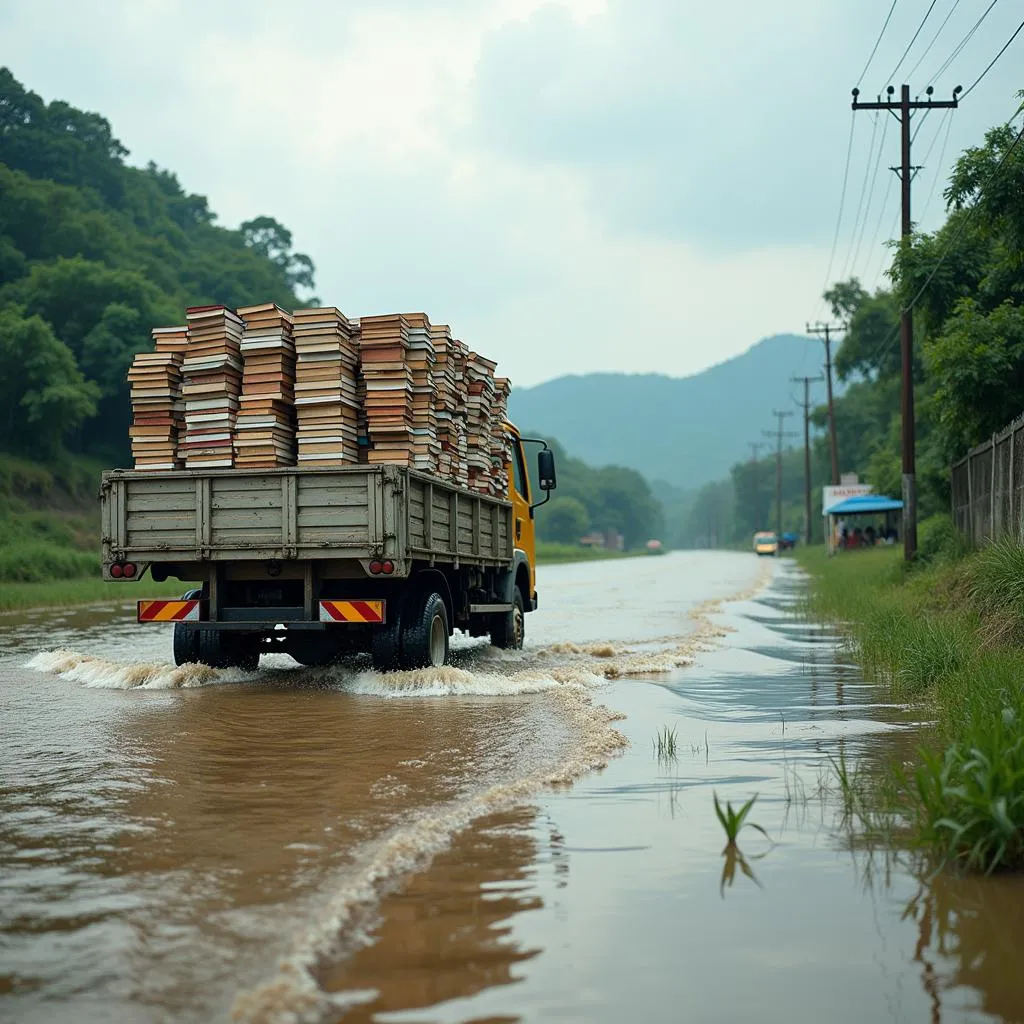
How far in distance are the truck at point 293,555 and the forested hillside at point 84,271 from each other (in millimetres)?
46371

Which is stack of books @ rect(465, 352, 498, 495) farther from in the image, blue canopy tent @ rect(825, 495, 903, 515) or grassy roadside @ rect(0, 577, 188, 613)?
blue canopy tent @ rect(825, 495, 903, 515)

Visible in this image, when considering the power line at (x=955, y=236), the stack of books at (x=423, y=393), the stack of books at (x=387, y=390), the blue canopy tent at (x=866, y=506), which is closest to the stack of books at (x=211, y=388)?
the stack of books at (x=387, y=390)

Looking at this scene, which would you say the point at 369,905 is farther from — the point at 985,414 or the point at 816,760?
the point at 985,414

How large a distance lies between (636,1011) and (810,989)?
56 centimetres

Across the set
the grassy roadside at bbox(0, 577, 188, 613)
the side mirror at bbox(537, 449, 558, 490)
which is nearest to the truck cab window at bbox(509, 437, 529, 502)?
the side mirror at bbox(537, 449, 558, 490)

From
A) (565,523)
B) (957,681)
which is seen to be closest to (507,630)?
(957,681)

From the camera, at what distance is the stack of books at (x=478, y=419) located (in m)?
14.1

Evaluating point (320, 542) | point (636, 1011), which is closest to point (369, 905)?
point (636, 1011)

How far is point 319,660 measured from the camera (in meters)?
12.8

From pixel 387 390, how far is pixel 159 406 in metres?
2.23

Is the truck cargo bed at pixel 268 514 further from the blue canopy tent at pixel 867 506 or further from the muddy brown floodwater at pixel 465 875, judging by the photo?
the blue canopy tent at pixel 867 506

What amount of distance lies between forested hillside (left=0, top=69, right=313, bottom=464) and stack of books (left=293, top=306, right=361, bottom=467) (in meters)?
46.4

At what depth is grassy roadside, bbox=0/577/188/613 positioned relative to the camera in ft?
84.3

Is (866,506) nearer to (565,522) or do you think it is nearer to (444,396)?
(444,396)
